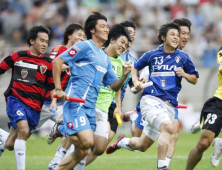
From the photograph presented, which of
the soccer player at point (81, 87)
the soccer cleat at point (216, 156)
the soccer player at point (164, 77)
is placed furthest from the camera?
the soccer cleat at point (216, 156)

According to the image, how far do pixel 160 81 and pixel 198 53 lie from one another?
36.9ft

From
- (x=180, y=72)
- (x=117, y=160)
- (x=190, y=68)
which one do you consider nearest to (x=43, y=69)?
(x=180, y=72)

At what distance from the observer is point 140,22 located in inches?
899

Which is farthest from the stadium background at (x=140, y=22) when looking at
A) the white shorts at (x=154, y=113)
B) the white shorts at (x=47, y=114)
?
the white shorts at (x=154, y=113)

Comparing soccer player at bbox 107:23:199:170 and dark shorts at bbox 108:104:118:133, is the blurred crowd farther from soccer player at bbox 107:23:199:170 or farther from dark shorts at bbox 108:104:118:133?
soccer player at bbox 107:23:199:170

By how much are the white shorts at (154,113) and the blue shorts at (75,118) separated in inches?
57.3

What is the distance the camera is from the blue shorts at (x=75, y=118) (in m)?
8.36

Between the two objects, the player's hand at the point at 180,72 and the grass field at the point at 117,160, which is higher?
the player's hand at the point at 180,72

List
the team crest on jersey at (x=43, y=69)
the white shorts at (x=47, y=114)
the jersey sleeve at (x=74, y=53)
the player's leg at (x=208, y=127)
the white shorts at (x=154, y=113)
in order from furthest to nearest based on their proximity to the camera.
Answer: the white shorts at (x=47, y=114) → the team crest on jersey at (x=43, y=69) → the white shorts at (x=154, y=113) → the player's leg at (x=208, y=127) → the jersey sleeve at (x=74, y=53)

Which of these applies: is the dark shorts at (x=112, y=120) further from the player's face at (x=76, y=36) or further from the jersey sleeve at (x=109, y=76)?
the jersey sleeve at (x=109, y=76)

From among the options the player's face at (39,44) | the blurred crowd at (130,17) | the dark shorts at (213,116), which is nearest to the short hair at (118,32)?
the player's face at (39,44)

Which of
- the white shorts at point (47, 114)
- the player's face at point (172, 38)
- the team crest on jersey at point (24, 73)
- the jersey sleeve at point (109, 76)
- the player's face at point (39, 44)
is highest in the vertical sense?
the player's face at point (172, 38)

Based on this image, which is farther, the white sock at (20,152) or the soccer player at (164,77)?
the soccer player at (164,77)

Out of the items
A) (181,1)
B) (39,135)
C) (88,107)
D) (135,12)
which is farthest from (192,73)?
(181,1)
